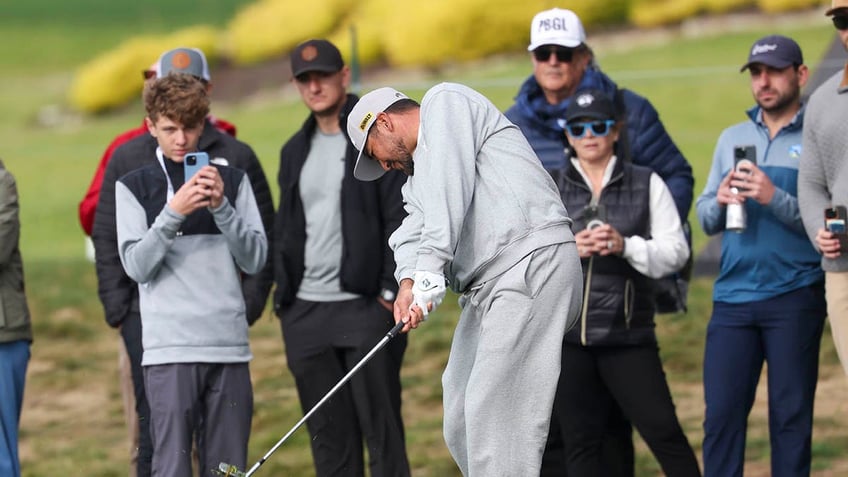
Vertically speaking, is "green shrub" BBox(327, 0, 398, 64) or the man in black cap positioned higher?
"green shrub" BBox(327, 0, 398, 64)

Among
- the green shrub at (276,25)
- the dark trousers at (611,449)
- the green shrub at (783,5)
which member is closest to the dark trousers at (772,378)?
the dark trousers at (611,449)

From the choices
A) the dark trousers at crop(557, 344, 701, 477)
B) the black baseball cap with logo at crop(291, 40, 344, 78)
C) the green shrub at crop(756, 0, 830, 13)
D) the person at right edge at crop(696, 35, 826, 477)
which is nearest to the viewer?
the dark trousers at crop(557, 344, 701, 477)

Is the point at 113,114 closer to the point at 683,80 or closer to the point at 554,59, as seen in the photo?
the point at 683,80

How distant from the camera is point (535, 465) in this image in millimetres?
5371

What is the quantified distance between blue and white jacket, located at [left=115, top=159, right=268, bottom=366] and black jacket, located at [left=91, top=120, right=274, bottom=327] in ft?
0.95

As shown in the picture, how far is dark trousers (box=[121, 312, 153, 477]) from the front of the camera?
6.77m

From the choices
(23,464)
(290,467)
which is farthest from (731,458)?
(23,464)

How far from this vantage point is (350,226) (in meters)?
6.91

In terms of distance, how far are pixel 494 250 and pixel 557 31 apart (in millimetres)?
2057

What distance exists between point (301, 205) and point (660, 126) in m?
1.67

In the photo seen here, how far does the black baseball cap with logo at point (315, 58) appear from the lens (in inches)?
278

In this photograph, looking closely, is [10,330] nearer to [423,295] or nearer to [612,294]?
[423,295]

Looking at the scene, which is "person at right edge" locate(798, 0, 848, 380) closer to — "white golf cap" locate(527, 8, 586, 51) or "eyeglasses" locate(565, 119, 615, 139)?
"eyeglasses" locate(565, 119, 615, 139)

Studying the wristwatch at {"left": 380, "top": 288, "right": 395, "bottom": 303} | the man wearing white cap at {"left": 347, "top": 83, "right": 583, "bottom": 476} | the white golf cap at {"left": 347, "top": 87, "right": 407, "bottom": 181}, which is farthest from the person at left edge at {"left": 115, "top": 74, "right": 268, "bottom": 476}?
the man wearing white cap at {"left": 347, "top": 83, "right": 583, "bottom": 476}
